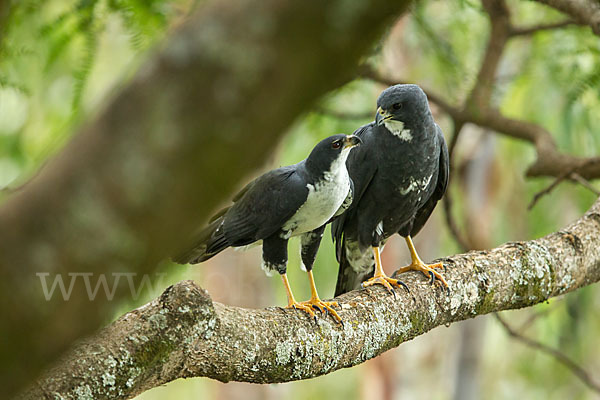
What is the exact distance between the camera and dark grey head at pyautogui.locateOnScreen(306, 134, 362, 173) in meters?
3.24

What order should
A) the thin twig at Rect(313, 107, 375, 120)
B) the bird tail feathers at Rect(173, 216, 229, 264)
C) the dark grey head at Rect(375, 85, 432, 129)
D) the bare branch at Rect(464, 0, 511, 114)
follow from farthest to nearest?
1. the thin twig at Rect(313, 107, 375, 120)
2. the bare branch at Rect(464, 0, 511, 114)
3. the dark grey head at Rect(375, 85, 432, 129)
4. the bird tail feathers at Rect(173, 216, 229, 264)

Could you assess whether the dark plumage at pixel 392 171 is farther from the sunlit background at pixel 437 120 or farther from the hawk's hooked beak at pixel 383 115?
the sunlit background at pixel 437 120

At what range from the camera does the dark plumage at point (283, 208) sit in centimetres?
321

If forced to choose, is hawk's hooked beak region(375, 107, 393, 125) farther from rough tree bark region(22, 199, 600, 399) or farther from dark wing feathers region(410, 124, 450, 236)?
rough tree bark region(22, 199, 600, 399)

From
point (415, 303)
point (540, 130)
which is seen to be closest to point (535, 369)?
point (540, 130)

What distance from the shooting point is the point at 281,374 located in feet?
8.46

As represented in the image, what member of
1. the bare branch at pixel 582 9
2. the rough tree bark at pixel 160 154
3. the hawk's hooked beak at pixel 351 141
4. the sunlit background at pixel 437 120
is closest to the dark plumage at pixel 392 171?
→ the hawk's hooked beak at pixel 351 141

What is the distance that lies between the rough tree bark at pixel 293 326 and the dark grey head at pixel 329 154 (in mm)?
633

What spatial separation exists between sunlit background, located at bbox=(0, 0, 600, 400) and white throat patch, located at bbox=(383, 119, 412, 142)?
49cm

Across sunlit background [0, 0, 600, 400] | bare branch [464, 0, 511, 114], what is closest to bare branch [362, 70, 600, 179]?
bare branch [464, 0, 511, 114]

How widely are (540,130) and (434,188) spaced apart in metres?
1.44

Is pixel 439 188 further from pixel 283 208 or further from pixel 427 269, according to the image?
pixel 283 208

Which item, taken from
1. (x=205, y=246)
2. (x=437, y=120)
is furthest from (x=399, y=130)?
(x=437, y=120)

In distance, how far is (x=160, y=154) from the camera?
907 mm
